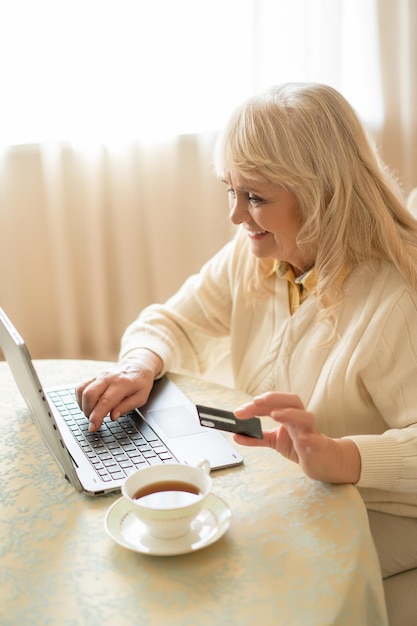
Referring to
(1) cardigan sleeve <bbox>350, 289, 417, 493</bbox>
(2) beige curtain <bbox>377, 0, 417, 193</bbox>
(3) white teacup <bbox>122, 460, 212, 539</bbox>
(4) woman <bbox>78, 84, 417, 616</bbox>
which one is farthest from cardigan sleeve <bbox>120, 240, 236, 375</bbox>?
(2) beige curtain <bbox>377, 0, 417, 193</bbox>

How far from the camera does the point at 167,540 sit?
3.22ft

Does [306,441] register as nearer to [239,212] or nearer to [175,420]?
[175,420]

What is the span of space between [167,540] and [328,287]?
644 mm

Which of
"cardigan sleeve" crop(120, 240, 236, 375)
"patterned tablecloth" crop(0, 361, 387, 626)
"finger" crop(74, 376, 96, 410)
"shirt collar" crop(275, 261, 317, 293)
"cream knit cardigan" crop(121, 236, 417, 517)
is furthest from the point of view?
"cardigan sleeve" crop(120, 240, 236, 375)

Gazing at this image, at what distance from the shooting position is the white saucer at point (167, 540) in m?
0.96

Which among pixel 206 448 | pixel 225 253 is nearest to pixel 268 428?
pixel 206 448

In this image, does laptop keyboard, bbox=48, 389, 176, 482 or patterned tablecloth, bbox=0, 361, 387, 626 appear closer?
patterned tablecloth, bbox=0, 361, 387, 626

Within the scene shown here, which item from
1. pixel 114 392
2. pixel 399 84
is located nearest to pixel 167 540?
pixel 114 392

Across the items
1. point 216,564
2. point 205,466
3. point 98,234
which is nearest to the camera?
point 216,564

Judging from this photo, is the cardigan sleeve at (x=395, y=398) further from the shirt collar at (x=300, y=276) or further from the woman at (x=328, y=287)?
the shirt collar at (x=300, y=276)

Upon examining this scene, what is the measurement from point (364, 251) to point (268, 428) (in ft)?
1.31

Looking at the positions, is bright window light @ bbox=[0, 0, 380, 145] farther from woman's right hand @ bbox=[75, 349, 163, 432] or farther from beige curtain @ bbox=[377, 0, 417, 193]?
woman's right hand @ bbox=[75, 349, 163, 432]

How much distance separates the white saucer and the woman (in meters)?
0.31

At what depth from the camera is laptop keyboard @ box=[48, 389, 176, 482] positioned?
120 cm
